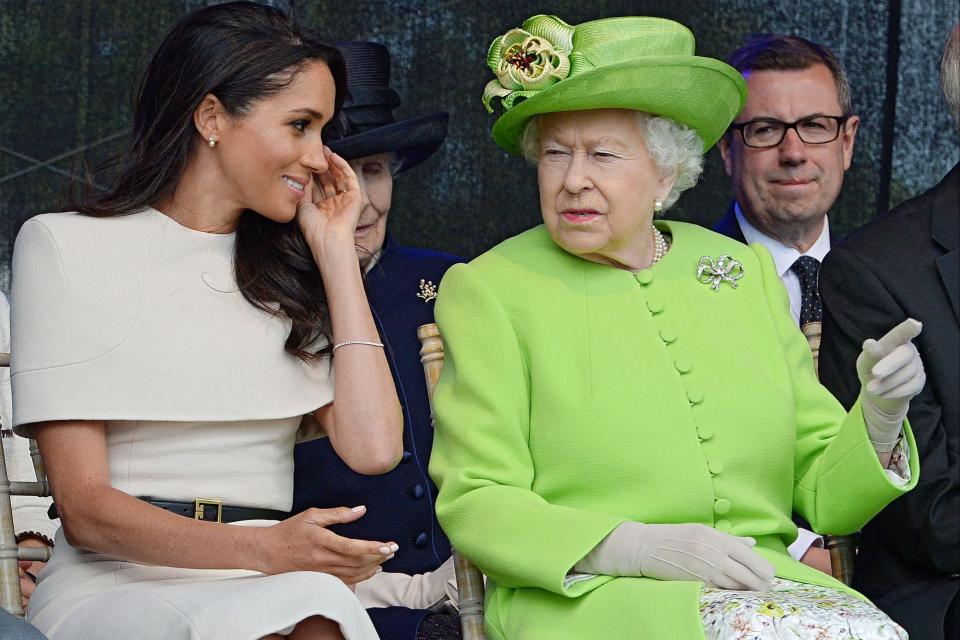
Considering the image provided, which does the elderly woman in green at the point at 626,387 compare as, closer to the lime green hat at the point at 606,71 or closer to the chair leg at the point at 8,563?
the lime green hat at the point at 606,71

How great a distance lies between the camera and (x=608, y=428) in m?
3.25

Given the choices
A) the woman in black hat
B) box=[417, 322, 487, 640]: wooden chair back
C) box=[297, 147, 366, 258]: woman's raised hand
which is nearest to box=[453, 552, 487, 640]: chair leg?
box=[417, 322, 487, 640]: wooden chair back

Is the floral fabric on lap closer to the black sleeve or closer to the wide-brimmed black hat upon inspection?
the black sleeve

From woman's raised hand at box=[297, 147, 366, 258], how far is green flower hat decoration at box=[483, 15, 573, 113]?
1.25 ft

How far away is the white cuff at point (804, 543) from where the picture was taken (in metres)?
3.97

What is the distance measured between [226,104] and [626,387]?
3.33 feet

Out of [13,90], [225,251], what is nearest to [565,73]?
[225,251]

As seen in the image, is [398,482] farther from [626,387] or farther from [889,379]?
[889,379]

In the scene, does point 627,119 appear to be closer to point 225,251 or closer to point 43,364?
point 225,251

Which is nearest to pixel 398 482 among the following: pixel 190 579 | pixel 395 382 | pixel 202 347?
pixel 395 382

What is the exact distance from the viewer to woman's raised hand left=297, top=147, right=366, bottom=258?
3.49 metres

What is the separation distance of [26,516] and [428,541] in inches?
37.9

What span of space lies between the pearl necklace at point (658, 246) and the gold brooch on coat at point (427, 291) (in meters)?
0.84

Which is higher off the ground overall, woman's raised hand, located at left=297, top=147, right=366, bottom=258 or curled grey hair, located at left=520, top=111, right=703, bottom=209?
curled grey hair, located at left=520, top=111, right=703, bottom=209
